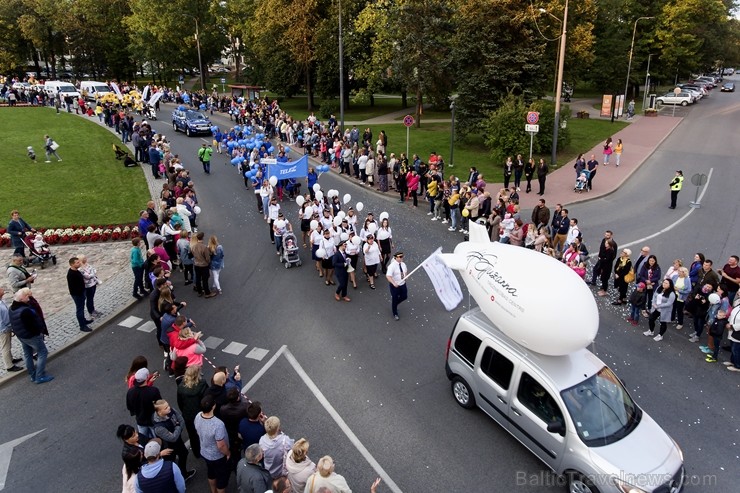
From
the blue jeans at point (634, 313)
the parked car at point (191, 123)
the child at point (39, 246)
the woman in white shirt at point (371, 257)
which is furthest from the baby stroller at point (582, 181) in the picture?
the parked car at point (191, 123)

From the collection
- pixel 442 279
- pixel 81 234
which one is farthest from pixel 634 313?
pixel 81 234

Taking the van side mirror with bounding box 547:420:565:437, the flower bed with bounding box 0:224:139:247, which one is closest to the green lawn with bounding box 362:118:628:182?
the flower bed with bounding box 0:224:139:247

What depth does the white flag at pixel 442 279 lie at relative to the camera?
10.6 meters

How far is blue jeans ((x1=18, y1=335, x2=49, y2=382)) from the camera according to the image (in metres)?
9.85

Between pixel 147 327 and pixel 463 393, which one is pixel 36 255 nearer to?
pixel 147 327

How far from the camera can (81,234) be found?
17.4m

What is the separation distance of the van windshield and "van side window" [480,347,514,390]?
3.05ft

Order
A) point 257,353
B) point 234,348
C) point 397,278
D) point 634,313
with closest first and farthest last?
1. point 257,353
2. point 234,348
3. point 397,278
4. point 634,313

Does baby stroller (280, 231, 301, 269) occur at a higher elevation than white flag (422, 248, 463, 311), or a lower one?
lower

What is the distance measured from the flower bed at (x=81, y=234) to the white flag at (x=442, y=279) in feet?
36.9

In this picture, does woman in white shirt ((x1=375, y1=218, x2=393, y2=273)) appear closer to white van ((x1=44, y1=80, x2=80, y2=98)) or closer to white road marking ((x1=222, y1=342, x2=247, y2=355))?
white road marking ((x1=222, y1=342, x2=247, y2=355))

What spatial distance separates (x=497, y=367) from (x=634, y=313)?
19.1 feet

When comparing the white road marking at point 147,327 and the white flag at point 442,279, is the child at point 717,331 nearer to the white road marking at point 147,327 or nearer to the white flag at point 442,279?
the white flag at point 442,279

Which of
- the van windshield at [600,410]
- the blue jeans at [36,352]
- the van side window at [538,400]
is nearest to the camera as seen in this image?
the van windshield at [600,410]
